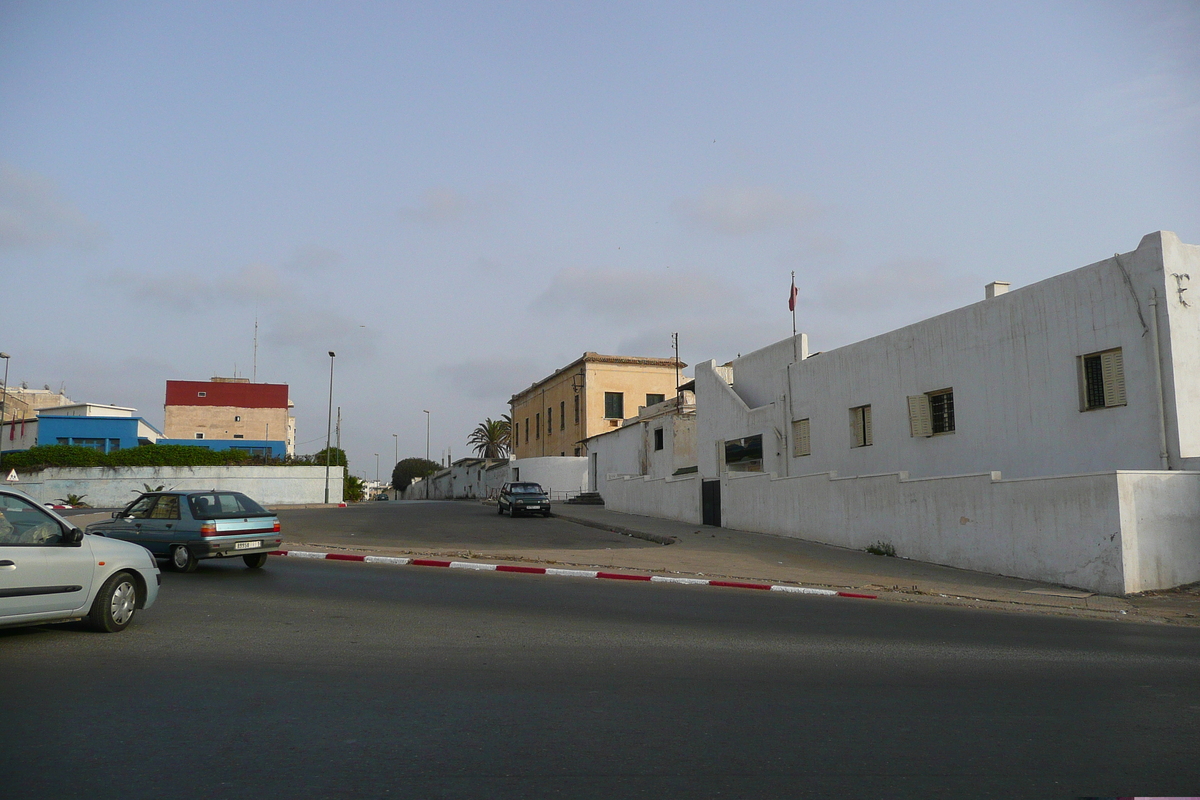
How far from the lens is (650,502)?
35281 millimetres

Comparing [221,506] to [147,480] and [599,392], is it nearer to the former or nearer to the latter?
[147,480]

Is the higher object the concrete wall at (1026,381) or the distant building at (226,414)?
the distant building at (226,414)

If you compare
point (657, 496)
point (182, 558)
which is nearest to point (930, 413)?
point (657, 496)

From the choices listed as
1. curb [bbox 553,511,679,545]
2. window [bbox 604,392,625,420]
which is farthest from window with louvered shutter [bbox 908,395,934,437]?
window [bbox 604,392,625,420]

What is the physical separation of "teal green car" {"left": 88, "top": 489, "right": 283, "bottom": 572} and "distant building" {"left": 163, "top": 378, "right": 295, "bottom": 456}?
58247mm

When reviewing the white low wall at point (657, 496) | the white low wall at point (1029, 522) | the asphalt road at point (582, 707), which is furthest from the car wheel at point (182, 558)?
the white low wall at point (657, 496)

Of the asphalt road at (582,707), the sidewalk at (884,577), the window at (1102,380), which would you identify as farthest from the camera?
the window at (1102,380)

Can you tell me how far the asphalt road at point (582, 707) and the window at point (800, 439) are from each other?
15903 millimetres

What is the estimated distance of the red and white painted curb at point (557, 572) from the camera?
15.6 metres

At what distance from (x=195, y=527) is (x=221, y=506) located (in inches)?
29.4

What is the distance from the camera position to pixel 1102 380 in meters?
17.8

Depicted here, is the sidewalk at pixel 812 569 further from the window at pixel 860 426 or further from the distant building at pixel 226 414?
the distant building at pixel 226 414

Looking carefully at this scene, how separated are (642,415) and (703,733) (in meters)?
40.8

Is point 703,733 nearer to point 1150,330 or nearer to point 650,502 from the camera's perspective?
point 1150,330
